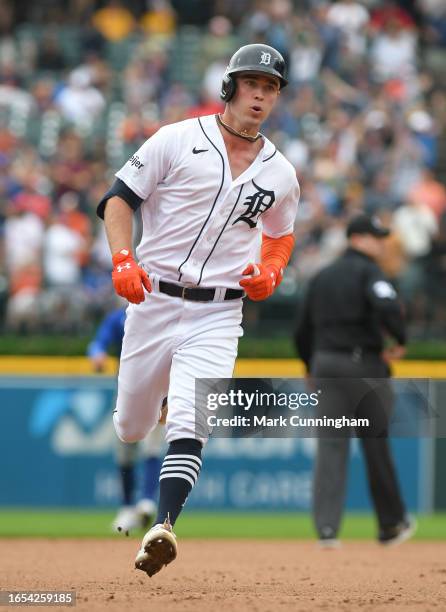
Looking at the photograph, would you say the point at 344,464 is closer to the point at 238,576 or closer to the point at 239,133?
the point at 238,576

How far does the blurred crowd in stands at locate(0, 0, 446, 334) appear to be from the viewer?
1339 centimetres

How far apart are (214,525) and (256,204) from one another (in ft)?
18.4

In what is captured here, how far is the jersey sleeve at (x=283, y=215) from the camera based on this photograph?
6434 millimetres

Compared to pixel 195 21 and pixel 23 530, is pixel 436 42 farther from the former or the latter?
pixel 23 530

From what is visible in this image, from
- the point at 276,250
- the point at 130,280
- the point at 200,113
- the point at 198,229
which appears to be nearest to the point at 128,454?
the point at 276,250

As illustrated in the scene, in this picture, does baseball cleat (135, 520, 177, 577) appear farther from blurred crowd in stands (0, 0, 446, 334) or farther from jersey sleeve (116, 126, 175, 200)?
blurred crowd in stands (0, 0, 446, 334)

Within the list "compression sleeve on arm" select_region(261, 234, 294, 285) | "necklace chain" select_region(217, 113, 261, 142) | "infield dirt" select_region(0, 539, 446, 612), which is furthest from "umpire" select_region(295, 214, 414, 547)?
"necklace chain" select_region(217, 113, 261, 142)

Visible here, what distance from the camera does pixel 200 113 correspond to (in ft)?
50.7

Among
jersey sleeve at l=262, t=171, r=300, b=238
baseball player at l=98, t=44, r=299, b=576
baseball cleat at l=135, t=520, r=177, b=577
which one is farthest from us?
jersey sleeve at l=262, t=171, r=300, b=238

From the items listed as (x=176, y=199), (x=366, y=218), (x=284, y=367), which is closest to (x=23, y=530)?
(x=284, y=367)

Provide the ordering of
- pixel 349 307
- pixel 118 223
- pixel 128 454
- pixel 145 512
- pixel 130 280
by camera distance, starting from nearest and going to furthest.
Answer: pixel 130 280 < pixel 118 223 < pixel 349 307 < pixel 145 512 < pixel 128 454

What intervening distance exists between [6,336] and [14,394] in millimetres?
605

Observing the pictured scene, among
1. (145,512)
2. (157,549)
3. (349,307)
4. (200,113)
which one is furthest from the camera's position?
(200,113)

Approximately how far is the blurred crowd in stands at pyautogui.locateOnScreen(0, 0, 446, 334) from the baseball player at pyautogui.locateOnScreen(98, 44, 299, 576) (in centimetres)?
468
